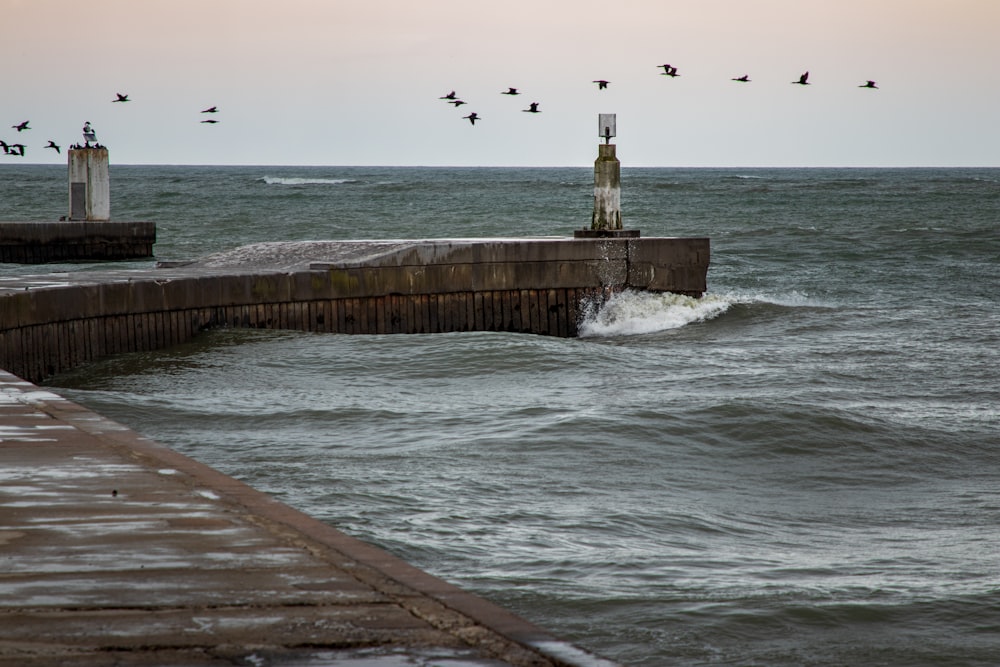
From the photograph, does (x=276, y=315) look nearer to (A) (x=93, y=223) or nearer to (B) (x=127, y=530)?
(B) (x=127, y=530)

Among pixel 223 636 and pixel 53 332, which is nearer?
pixel 223 636

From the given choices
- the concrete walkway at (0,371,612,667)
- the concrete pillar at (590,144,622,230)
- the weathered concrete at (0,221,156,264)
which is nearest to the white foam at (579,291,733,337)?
the concrete pillar at (590,144,622,230)

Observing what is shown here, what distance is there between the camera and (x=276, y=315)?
1366 cm

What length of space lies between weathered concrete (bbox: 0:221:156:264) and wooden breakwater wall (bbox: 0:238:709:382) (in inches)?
439

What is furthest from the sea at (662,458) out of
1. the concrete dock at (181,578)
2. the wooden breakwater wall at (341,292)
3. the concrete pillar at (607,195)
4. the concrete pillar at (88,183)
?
the concrete pillar at (88,183)

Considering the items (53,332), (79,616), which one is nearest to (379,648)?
(79,616)

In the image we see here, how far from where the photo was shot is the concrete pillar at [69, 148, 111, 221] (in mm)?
25719

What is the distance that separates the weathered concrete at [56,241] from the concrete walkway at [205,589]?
22546mm

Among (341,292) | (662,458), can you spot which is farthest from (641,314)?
(662,458)

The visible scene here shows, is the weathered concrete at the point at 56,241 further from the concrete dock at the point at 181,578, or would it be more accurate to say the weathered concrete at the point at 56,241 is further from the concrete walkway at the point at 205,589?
the concrete walkway at the point at 205,589

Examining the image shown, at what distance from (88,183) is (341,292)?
1435cm

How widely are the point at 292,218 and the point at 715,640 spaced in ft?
146

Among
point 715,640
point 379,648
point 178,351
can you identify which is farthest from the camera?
point 178,351

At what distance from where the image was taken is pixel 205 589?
3.31 m
